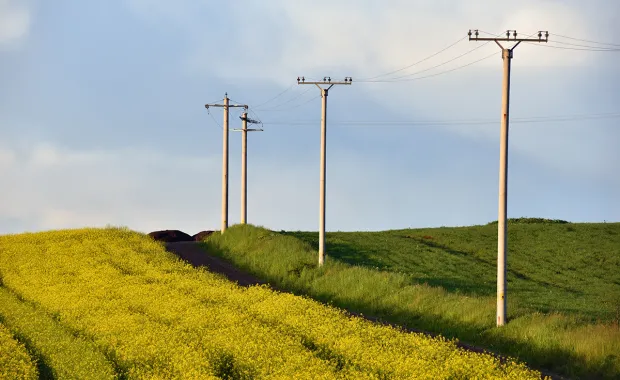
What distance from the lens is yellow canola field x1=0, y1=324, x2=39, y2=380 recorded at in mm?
20938

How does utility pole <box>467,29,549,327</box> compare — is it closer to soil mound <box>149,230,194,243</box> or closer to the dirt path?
the dirt path

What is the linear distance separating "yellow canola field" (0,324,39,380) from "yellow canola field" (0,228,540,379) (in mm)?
2305

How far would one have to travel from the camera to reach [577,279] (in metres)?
57.2

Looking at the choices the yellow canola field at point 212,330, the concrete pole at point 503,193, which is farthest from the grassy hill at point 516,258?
the yellow canola field at point 212,330

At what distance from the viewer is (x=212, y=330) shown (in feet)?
82.8

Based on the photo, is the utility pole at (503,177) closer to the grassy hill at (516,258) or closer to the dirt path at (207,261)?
the grassy hill at (516,258)

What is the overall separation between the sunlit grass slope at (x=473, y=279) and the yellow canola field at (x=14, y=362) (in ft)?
48.9

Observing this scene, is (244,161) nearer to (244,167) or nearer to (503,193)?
(244,167)

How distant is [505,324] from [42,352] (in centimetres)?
→ 1648

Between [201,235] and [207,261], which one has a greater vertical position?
[201,235]

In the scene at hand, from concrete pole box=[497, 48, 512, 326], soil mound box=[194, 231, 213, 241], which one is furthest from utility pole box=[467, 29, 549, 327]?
soil mound box=[194, 231, 213, 241]

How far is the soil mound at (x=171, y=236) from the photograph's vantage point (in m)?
63.0

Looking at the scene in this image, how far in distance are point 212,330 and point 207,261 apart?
78.7 feet

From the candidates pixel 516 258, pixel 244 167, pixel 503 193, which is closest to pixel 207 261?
pixel 244 167
